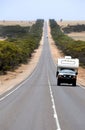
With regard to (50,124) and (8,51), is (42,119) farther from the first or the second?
(8,51)

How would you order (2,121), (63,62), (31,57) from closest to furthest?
(2,121) < (63,62) < (31,57)

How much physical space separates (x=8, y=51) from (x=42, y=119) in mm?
81429

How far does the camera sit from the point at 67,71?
161 feet

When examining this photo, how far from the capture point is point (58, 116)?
64.3 ft

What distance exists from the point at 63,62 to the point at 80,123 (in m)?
33.9

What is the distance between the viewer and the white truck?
48.5m

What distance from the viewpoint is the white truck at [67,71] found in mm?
48531

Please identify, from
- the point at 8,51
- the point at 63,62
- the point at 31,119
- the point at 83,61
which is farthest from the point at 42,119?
the point at 83,61

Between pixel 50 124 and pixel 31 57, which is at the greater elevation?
pixel 50 124

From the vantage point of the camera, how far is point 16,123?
16922mm

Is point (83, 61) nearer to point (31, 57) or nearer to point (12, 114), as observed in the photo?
point (31, 57)

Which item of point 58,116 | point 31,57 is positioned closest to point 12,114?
point 58,116

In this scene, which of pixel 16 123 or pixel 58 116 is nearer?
pixel 16 123

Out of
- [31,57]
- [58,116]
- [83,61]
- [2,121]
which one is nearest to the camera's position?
[2,121]
